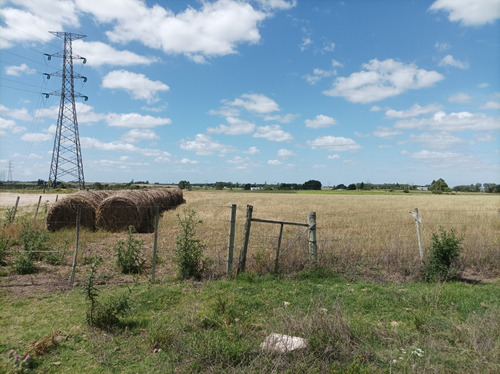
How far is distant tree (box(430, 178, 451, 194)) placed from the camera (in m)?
83.3

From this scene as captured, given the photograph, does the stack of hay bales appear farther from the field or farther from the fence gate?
the fence gate

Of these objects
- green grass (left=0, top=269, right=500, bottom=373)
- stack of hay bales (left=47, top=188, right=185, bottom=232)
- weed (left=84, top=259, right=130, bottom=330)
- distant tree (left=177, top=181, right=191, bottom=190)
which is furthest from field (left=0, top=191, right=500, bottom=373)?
distant tree (left=177, top=181, right=191, bottom=190)

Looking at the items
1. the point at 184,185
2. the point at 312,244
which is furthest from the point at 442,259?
the point at 184,185

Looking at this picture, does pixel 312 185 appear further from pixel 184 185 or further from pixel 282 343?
pixel 282 343

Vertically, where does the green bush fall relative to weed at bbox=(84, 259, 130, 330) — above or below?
above

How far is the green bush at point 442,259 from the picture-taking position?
25.6 ft

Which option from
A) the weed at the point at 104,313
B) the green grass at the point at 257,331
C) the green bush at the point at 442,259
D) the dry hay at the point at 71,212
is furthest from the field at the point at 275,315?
the dry hay at the point at 71,212

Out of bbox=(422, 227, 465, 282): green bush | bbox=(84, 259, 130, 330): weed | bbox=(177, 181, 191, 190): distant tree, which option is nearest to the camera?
bbox=(84, 259, 130, 330): weed

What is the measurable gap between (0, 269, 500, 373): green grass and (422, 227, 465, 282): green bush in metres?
0.79

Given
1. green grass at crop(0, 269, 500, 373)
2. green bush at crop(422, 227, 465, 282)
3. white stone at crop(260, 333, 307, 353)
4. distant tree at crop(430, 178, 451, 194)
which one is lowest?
green grass at crop(0, 269, 500, 373)

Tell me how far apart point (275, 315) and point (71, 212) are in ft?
44.4

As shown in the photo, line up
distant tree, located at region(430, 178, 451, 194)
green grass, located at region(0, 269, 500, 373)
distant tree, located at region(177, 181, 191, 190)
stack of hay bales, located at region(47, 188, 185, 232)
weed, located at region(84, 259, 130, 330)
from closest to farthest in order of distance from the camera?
green grass, located at region(0, 269, 500, 373) → weed, located at region(84, 259, 130, 330) → stack of hay bales, located at region(47, 188, 185, 232) → distant tree, located at region(430, 178, 451, 194) → distant tree, located at region(177, 181, 191, 190)

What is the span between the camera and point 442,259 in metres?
7.97

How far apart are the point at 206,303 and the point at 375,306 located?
2.97 meters
